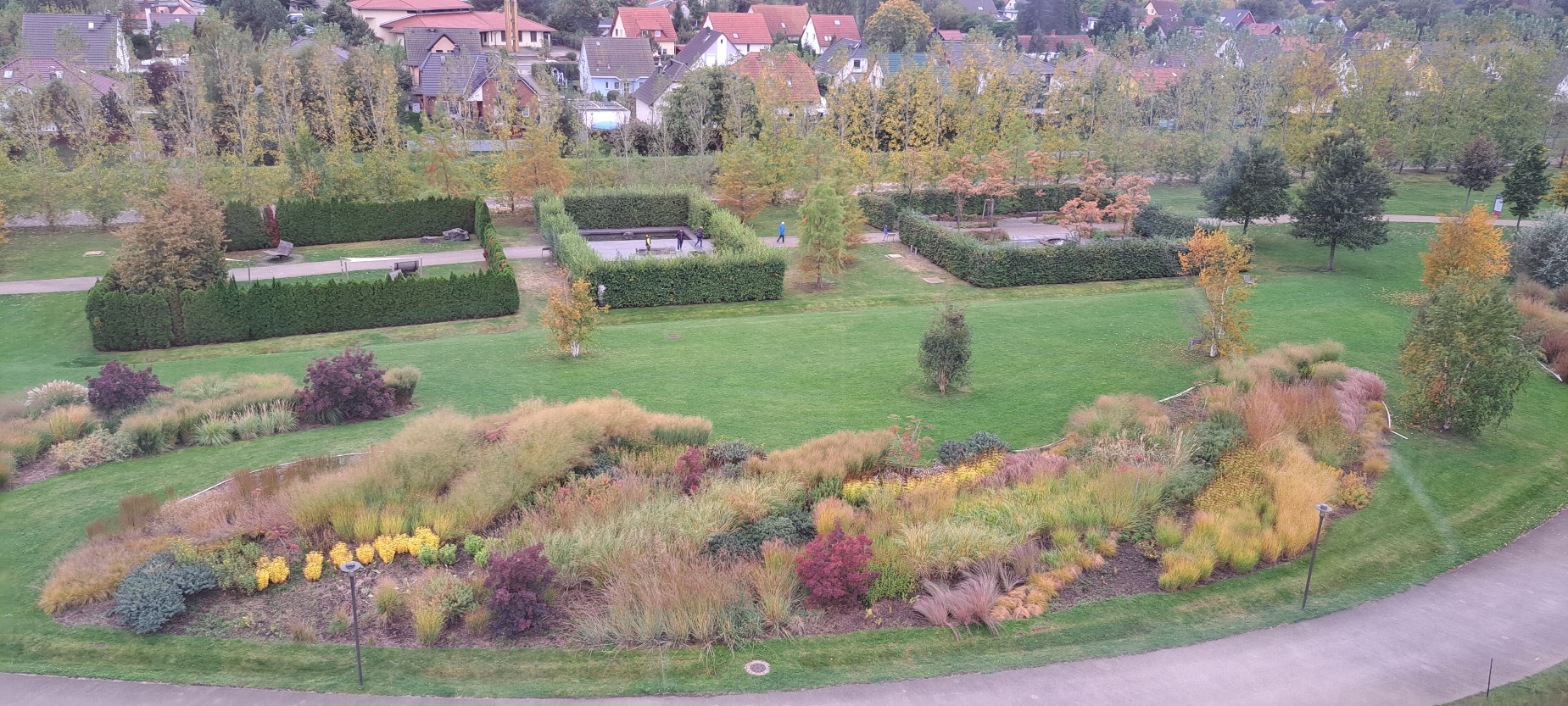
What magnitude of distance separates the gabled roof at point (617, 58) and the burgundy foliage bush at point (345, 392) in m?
55.5

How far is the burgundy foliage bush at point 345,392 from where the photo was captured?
17219 millimetres

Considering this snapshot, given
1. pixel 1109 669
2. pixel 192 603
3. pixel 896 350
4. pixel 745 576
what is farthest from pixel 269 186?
pixel 1109 669

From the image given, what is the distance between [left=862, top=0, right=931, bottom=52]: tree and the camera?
86.2 m

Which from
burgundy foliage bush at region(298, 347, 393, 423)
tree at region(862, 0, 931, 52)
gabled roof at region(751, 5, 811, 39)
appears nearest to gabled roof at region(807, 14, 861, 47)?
gabled roof at region(751, 5, 811, 39)

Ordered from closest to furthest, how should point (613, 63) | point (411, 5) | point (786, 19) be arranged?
point (613, 63)
point (411, 5)
point (786, 19)

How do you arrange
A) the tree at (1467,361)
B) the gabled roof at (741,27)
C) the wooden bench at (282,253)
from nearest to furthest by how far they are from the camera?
the tree at (1467,361)
the wooden bench at (282,253)
the gabled roof at (741,27)

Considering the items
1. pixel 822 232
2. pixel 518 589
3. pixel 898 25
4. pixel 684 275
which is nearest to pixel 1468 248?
pixel 822 232

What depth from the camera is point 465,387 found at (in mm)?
19453

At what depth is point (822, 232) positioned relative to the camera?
29594mm

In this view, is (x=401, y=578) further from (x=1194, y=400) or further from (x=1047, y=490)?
(x=1194, y=400)

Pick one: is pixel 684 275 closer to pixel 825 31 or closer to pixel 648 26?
pixel 648 26

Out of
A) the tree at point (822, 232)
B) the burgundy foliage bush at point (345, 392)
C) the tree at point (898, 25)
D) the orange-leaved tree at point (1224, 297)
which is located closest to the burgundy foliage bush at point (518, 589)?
the burgundy foliage bush at point (345, 392)

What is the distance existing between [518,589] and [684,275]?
1814cm

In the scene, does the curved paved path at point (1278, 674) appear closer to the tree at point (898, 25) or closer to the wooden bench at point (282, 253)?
the wooden bench at point (282, 253)
